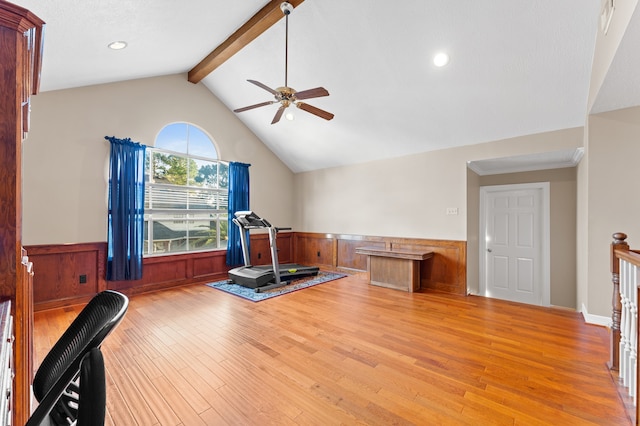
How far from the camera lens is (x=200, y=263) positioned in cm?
536

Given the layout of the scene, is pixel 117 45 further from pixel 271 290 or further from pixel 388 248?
pixel 388 248

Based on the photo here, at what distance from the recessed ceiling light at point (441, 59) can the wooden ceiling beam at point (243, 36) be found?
67.2 inches

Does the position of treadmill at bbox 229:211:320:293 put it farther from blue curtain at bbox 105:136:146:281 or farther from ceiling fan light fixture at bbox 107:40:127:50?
ceiling fan light fixture at bbox 107:40:127:50

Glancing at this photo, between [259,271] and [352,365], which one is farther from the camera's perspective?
[259,271]

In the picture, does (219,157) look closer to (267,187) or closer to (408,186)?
(267,187)

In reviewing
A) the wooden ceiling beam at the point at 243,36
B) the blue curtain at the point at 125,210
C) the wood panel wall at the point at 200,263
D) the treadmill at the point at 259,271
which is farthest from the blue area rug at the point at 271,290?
the wooden ceiling beam at the point at 243,36

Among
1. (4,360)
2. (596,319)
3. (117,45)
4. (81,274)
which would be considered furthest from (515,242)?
(81,274)

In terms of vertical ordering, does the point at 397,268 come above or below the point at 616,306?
below

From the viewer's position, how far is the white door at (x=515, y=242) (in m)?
4.93

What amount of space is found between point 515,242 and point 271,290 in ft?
14.7

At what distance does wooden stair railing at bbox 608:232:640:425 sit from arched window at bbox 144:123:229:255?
5617 mm

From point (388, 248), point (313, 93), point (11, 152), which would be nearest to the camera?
point (11, 152)

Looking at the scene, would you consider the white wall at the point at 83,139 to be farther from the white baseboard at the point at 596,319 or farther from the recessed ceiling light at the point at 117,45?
the white baseboard at the point at 596,319

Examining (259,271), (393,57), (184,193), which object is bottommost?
(259,271)
